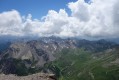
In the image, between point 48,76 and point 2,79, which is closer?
point 2,79

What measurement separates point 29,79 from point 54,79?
19.7 ft

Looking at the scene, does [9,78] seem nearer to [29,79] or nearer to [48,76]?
[29,79]

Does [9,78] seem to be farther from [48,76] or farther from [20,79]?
[48,76]

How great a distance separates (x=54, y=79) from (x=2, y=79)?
1163 centimetres

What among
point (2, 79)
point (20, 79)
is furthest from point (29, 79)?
point (2, 79)

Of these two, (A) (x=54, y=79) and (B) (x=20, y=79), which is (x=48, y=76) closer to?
(A) (x=54, y=79)

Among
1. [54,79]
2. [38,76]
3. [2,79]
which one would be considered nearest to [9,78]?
[2,79]

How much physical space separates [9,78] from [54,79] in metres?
10.1

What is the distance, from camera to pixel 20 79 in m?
51.9

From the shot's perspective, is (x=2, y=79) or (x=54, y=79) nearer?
(x=2, y=79)

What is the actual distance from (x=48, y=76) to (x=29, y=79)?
4667mm

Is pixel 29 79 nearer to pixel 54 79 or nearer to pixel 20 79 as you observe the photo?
pixel 20 79

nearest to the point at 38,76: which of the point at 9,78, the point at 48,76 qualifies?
the point at 48,76

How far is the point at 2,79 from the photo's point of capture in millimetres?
51156
